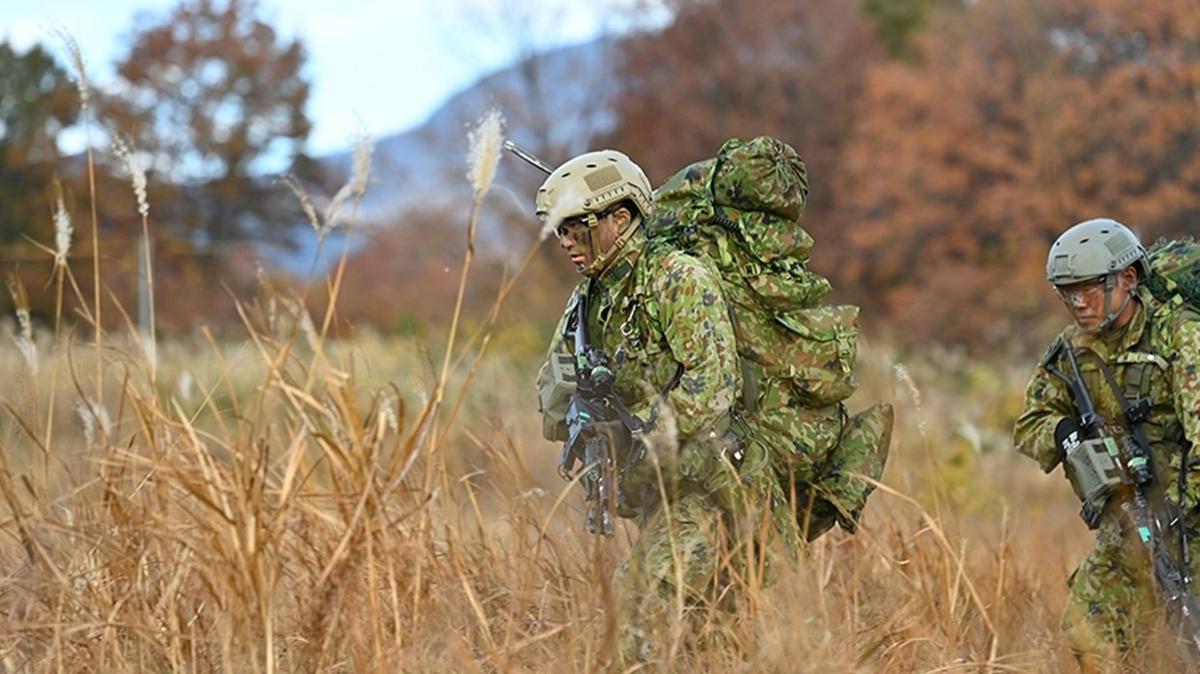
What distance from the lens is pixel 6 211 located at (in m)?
31.3

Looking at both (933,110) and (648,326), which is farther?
(933,110)

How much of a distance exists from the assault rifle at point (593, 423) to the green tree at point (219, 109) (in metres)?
35.1

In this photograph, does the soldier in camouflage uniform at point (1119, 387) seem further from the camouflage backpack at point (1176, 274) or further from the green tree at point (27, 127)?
the green tree at point (27, 127)

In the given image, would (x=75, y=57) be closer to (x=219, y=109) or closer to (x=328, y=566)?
(x=328, y=566)

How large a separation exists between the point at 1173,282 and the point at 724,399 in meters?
1.63

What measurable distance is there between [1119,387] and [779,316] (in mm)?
1093

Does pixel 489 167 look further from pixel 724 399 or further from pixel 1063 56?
pixel 1063 56

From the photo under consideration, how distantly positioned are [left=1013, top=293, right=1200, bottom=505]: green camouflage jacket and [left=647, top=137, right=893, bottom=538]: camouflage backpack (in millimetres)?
569

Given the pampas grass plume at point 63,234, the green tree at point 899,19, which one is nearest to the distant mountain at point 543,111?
the green tree at point 899,19

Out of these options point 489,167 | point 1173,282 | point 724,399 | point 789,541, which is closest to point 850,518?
point 789,541

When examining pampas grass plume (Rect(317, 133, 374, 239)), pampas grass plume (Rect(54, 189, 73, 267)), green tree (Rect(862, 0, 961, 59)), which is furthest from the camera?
green tree (Rect(862, 0, 961, 59))

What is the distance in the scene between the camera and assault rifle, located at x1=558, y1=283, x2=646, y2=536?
463 cm

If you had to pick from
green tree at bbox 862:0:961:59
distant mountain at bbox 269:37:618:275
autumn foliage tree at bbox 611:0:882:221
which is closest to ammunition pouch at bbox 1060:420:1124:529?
autumn foliage tree at bbox 611:0:882:221

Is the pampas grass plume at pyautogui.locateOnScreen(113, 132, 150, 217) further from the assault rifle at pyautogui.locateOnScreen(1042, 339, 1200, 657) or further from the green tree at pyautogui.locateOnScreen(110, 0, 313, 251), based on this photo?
the green tree at pyautogui.locateOnScreen(110, 0, 313, 251)
